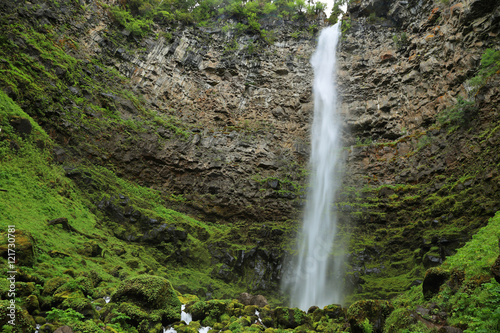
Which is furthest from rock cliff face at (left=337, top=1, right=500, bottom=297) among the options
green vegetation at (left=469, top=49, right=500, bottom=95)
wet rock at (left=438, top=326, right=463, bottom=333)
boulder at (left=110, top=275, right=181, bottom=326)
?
boulder at (left=110, top=275, right=181, bottom=326)

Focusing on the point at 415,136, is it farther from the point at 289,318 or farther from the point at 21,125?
the point at 21,125

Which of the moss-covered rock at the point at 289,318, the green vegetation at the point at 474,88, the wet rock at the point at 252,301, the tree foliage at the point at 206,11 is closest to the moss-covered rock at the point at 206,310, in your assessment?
the moss-covered rock at the point at 289,318

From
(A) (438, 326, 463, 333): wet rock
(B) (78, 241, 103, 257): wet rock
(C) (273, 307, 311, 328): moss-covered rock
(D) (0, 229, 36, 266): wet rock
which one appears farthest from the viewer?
(B) (78, 241, 103, 257): wet rock

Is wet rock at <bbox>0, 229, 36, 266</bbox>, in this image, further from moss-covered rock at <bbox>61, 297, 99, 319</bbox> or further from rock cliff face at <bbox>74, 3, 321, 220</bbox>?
rock cliff face at <bbox>74, 3, 321, 220</bbox>

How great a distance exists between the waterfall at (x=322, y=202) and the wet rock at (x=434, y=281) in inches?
293

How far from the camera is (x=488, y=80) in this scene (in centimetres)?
1545

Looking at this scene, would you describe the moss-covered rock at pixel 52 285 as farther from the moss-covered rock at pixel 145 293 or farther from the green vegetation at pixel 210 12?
the green vegetation at pixel 210 12

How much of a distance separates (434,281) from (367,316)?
1985 mm

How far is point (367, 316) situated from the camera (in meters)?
6.77

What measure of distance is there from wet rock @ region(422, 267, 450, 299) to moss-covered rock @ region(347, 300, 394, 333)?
1077mm

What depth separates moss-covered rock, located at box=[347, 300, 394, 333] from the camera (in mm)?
6464

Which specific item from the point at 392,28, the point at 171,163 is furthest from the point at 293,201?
the point at 392,28

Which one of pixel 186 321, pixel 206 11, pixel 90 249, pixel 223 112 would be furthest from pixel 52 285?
pixel 206 11

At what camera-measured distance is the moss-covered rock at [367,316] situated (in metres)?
6.46
